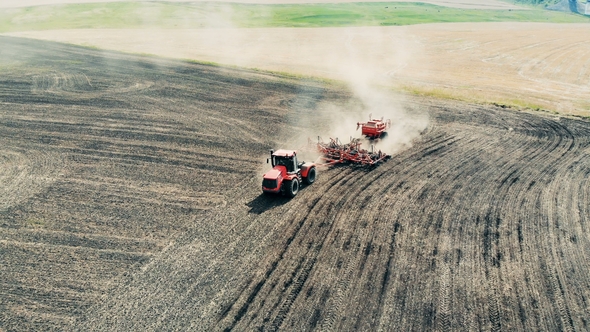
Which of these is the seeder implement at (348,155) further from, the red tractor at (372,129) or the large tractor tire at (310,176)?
the red tractor at (372,129)

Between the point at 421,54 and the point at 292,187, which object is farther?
the point at 421,54

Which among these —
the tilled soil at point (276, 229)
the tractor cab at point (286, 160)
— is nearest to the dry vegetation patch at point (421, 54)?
the tilled soil at point (276, 229)

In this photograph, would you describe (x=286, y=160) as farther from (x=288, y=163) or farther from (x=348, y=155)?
(x=348, y=155)

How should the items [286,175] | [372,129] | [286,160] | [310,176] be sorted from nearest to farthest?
1. [286,175]
2. [286,160]
3. [310,176]
4. [372,129]

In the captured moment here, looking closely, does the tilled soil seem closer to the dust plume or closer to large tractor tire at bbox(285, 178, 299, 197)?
large tractor tire at bbox(285, 178, 299, 197)

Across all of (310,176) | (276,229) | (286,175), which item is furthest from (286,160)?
(276,229)

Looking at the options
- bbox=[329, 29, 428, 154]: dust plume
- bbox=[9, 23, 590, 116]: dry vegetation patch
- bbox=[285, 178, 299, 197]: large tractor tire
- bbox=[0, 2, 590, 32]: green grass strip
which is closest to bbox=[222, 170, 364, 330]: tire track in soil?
bbox=[285, 178, 299, 197]: large tractor tire
